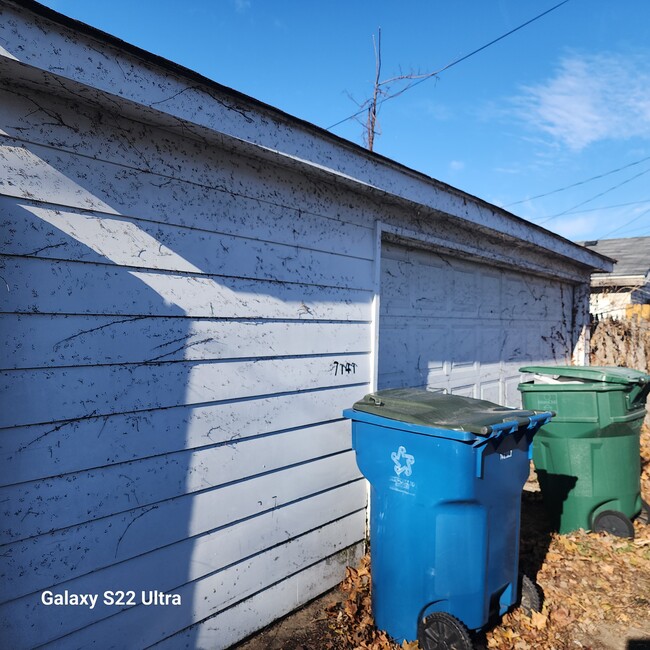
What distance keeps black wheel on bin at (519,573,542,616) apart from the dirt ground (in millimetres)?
39

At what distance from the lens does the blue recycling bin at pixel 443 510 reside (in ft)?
7.47

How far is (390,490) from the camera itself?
2.53 metres

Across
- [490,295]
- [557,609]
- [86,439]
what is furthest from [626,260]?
[86,439]

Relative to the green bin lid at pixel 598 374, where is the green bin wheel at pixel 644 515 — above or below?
below

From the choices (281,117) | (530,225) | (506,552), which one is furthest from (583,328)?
(281,117)

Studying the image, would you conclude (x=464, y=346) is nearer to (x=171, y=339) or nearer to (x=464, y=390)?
(x=464, y=390)

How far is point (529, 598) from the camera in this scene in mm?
2816

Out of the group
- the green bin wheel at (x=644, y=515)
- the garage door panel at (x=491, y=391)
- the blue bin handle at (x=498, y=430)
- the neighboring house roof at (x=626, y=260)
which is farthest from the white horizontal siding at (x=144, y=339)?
the neighboring house roof at (x=626, y=260)

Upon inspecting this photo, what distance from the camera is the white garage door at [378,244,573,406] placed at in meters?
4.09

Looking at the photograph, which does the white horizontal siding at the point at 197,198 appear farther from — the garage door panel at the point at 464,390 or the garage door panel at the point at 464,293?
the garage door panel at the point at 464,390

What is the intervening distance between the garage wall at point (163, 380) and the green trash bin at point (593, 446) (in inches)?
74.8

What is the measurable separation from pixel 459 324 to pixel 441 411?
8.61 ft

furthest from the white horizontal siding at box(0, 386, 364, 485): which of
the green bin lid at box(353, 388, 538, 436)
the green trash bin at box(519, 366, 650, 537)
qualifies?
the green trash bin at box(519, 366, 650, 537)

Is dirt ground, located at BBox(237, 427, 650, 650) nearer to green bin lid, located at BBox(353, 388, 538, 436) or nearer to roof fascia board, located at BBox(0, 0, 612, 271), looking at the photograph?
green bin lid, located at BBox(353, 388, 538, 436)
